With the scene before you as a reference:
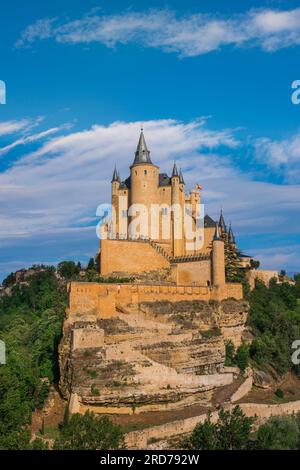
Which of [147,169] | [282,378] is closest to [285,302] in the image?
[282,378]

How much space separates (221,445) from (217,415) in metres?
5.29

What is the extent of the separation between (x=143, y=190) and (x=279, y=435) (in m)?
29.2

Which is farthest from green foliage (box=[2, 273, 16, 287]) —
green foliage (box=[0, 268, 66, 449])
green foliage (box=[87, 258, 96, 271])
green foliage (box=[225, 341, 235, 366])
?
green foliage (box=[225, 341, 235, 366])

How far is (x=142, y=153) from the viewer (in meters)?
62.6

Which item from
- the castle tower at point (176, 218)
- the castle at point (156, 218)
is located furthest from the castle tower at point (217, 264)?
the castle tower at point (176, 218)

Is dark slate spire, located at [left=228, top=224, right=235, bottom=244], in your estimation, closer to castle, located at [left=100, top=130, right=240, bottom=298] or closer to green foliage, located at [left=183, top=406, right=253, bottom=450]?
castle, located at [left=100, top=130, right=240, bottom=298]

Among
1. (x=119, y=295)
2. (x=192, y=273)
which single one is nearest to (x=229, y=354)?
(x=192, y=273)

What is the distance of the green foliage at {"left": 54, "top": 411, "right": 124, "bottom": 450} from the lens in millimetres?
34188

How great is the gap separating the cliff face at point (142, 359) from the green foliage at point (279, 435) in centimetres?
721

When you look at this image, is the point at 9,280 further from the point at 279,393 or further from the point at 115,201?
the point at 279,393

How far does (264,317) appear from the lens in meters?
58.4

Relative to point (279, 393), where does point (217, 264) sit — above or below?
above

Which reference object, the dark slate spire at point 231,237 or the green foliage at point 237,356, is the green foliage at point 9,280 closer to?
the dark slate spire at point 231,237

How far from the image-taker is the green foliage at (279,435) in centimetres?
3556
